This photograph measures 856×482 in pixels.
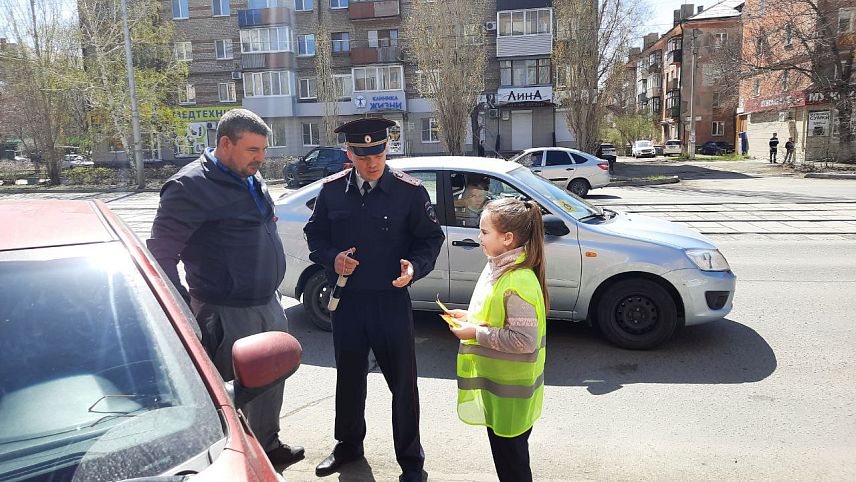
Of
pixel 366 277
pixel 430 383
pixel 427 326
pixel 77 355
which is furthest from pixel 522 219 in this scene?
pixel 427 326

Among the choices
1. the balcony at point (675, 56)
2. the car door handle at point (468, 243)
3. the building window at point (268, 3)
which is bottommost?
the car door handle at point (468, 243)

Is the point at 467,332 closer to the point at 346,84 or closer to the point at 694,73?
the point at 346,84

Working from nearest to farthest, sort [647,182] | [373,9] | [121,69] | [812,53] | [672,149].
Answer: [647,182]
[812,53]
[121,69]
[373,9]
[672,149]

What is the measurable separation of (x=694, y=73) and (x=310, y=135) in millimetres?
28470

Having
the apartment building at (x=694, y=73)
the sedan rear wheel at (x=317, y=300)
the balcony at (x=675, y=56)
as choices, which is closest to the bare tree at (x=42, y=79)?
the sedan rear wheel at (x=317, y=300)

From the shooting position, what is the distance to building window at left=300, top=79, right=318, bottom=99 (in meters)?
44.4

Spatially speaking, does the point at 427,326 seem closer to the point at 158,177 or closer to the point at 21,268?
the point at 21,268

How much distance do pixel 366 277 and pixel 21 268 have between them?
1.57 m

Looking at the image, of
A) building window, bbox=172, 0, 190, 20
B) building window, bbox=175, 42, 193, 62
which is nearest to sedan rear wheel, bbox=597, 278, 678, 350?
building window, bbox=175, 42, 193, 62

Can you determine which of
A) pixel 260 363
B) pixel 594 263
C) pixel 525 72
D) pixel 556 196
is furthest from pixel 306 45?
pixel 260 363

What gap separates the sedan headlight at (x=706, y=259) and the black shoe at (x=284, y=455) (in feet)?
11.5

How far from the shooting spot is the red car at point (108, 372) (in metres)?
1.55

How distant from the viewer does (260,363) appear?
1.95m

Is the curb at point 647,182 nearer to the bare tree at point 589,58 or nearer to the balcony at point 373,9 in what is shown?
the bare tree at point 589,58
